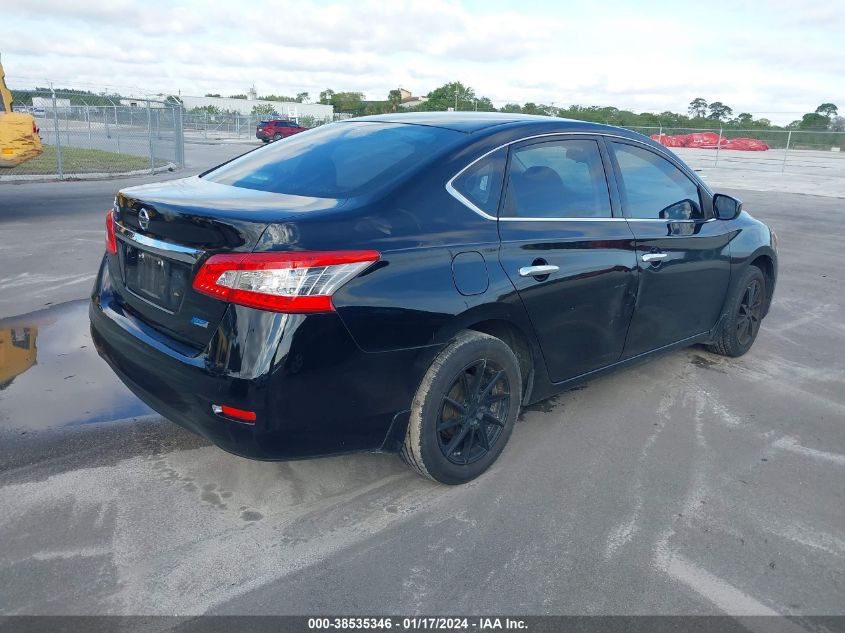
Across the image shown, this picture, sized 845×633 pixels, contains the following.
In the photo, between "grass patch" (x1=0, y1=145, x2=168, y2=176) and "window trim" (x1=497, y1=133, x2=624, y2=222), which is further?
"grass patch" (x1=0, y1=145, x2=168, y2=176)

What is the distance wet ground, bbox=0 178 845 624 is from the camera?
8.69 feet

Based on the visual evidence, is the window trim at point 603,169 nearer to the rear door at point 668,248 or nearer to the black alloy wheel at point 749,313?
the rear door at point 668,248

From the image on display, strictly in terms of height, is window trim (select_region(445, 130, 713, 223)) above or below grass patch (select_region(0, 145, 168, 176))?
above

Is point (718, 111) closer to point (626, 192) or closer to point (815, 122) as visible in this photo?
point (815, 122)

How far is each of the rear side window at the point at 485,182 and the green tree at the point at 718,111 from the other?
46.6m

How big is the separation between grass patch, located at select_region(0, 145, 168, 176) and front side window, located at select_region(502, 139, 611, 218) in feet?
50.6

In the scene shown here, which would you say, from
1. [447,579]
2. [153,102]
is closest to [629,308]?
[447,579]

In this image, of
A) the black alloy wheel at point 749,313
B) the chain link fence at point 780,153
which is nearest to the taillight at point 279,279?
the black alloy wheel at point 749,313

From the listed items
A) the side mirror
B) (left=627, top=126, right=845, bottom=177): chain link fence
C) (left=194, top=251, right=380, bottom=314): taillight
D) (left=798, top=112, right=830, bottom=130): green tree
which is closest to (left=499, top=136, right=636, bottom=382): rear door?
(left=194, top=251, right=380, bottom=314): taillight

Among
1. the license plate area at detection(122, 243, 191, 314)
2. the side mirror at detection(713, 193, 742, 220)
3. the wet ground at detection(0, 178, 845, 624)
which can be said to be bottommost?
the wet ground at detection(0, 178, 845, 624)

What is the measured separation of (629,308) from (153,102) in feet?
66.8

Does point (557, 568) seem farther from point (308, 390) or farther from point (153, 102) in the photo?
point (153, 102)

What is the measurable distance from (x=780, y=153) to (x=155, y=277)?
36467 millimetres

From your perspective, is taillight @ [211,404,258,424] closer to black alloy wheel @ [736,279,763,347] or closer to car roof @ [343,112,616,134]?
car roof @ [343,112,616,134]
